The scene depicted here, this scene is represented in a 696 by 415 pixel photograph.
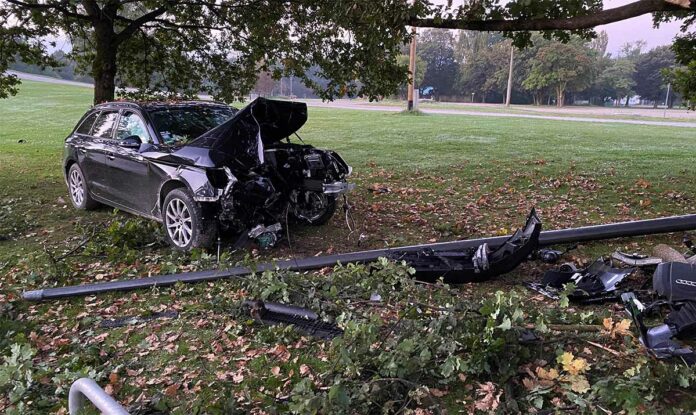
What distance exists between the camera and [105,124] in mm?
7293

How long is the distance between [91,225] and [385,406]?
19.0ft

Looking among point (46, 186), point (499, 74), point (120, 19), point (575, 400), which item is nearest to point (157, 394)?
point (575, 400)

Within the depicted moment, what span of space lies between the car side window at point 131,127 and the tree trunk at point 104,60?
160 inches

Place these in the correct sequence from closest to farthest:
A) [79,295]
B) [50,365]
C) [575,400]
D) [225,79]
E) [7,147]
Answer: [575,400], [50,365], [79,295], [225,79], [7,147]

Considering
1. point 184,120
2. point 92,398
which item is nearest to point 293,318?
point 92,398

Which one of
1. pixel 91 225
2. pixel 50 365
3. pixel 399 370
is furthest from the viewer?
pixel 91 225

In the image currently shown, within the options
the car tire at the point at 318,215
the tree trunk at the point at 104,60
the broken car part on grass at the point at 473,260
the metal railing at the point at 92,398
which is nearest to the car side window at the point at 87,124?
the tree trunk at the point at 104,60

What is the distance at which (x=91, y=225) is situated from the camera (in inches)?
283

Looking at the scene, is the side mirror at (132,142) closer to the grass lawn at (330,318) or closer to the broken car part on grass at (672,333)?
the grass lawn at (330,318)

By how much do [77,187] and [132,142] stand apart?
2455 mm

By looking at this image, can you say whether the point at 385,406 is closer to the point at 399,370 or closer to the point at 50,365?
the point at 399,370


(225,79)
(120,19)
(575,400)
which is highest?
(120,19)

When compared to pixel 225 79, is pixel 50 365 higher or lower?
lower

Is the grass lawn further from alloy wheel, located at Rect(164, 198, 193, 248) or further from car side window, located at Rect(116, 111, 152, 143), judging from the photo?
car side window, located at Rect(116, 111, 152, 143)
